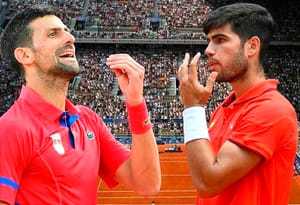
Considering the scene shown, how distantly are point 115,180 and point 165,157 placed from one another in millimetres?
18644

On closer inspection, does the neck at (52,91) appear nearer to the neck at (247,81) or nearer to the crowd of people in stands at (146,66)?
the neck at (247,81)

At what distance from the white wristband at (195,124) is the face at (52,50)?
0.74 metres

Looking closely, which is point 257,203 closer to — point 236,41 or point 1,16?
point 236,41

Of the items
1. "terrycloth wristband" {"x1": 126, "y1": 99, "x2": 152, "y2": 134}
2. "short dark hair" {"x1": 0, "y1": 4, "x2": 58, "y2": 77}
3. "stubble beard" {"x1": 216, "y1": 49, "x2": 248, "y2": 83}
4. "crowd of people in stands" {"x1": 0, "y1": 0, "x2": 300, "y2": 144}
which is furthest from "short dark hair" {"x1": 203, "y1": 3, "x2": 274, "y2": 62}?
"crowd of people in stands" {"x1": 0, "y1": 0, "x2": 300, "y2": 144}

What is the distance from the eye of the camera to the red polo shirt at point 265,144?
2787 millimetres

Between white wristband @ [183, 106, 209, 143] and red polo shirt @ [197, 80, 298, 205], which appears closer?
red polo shirt @ [197, 80, 298, 205]

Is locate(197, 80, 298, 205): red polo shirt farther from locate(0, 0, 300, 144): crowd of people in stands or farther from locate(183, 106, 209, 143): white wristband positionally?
locate(0, 0, 300, 144): crowd of people in stands

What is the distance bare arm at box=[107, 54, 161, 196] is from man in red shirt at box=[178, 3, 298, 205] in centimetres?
25

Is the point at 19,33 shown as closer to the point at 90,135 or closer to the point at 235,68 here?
the point at 90,135

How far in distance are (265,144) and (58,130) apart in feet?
3.87

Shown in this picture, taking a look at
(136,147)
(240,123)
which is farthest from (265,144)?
(136,147)

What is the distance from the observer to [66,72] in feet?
9.56

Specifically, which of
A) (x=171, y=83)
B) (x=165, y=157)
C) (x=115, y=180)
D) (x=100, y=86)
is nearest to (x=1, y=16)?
(x=100, y=86)

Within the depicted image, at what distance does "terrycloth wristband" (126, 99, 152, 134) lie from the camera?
9.56 feet
